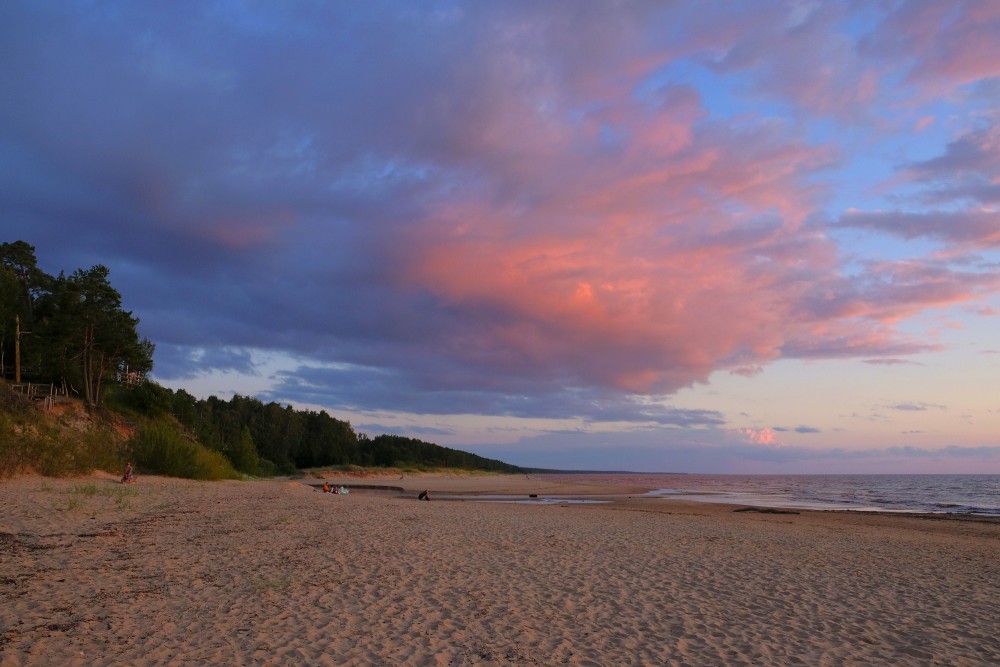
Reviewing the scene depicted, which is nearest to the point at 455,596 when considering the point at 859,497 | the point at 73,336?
the point at 73,336

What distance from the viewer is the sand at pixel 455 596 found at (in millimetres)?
7418

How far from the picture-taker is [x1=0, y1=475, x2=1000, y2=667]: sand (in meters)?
7.42

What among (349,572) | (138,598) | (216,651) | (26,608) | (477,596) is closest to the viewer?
(216,651)

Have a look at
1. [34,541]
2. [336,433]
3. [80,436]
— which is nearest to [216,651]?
[34,541]

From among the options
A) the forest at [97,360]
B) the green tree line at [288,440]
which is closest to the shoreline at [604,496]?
the green tree line at [288,440]

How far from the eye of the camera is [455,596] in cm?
1004

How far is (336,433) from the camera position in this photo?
376 feet

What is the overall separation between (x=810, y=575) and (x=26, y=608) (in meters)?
13.7

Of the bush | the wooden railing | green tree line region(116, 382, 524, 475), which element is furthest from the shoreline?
the wooden railing

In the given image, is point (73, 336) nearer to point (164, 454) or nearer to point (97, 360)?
point (97, 360)

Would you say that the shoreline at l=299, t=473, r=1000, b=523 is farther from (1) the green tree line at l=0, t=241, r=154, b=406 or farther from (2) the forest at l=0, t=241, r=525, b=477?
(1) the green tree line at l=0, t=241, r=154, b=406

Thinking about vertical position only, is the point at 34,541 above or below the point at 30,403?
below

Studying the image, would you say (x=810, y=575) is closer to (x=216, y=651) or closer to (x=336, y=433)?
(x=216, y=651)

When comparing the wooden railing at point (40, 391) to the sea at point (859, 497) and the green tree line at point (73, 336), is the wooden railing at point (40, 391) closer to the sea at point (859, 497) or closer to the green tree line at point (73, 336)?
the green tree line at point (73, 336)
